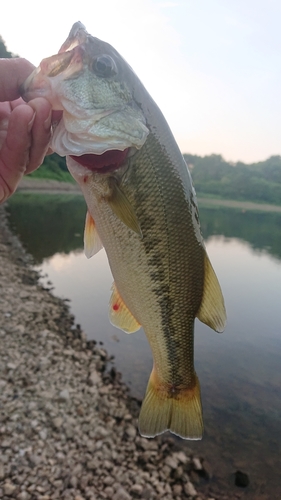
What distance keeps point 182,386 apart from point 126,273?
3.04ft

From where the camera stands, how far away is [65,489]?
4.56 metres

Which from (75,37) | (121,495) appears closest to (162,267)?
(75,37)

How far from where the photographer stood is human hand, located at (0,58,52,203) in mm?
2026

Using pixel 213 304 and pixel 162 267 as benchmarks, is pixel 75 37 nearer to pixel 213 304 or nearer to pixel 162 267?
pixel 162 267

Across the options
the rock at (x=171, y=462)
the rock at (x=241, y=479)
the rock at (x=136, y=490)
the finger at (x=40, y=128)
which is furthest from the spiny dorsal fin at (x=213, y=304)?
the rock at (x=241, y=479)

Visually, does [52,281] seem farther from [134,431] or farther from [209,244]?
[209,244]

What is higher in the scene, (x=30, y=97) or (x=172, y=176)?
(x=30, y=97)

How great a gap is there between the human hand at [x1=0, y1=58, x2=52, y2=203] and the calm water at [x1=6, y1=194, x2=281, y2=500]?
558 centimetres

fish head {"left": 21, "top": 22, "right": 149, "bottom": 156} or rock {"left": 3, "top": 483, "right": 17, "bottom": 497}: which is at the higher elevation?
fish head {"left": 21, "top": 22, "right": 149, "bottom": 156}

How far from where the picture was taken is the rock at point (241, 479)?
579cm

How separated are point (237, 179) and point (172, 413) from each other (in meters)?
83.4

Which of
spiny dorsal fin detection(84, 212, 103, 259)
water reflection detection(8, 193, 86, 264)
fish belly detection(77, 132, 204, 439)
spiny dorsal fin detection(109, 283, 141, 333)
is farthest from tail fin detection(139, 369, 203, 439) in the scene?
water reflection detection(8, 193, 86, 264)

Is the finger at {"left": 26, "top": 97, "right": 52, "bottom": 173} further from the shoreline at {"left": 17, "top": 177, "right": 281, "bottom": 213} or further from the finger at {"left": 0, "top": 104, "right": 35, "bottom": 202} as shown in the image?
the shoreline at {"left": 17, "top": 177, "right": 281, "bottom": 213}

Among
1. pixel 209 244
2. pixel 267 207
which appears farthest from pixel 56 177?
pixel 267 207
